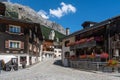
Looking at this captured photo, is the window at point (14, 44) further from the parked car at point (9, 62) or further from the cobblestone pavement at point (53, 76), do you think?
the cobblestone pavement at point (53, 76)

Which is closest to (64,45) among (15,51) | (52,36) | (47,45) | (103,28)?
(15,51)

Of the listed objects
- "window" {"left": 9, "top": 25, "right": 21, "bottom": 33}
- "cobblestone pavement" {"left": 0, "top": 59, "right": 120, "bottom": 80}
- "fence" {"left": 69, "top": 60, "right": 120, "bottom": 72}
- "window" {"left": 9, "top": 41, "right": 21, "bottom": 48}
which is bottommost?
"cobblestone pavement" {"left": 0, "top": 59, "right": 120, "bottom": 80}

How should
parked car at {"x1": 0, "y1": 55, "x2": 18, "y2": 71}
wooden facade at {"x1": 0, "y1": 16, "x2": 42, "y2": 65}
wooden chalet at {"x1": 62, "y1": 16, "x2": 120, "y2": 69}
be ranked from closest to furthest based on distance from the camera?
wooden chalet at {"x1": 62, "y1": 16, "x2": 120, "y2": 69} → parked car at {"x1": 0, "y1": 55, "x2": 18, "y2": 71} → wooden facade at {"x1": 0, "y1": 16, "x2": 42, "y2": 65}

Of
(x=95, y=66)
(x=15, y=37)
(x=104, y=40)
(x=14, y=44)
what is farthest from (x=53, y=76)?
(x=15, y=37)

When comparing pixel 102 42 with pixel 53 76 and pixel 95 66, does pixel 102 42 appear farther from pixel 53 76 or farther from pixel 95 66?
pixel 53 76

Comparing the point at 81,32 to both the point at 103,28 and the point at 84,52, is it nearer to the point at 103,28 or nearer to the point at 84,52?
the point at 84,52

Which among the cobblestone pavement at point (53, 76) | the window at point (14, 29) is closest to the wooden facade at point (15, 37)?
the window at point (14, 29)

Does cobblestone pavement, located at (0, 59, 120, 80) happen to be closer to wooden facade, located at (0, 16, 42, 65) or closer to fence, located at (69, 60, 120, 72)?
fence, located at (69, 60, 120, 72)

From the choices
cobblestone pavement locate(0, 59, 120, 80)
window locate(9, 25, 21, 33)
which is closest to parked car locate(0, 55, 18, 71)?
window locate(9, 25, 21, 33)

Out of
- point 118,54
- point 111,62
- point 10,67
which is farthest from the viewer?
point 10,67

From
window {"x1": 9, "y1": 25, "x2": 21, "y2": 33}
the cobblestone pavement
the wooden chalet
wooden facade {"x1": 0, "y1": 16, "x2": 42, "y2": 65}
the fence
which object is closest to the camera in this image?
the cobblestone pavement

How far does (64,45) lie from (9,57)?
17.5m

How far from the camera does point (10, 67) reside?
37438 millimetres

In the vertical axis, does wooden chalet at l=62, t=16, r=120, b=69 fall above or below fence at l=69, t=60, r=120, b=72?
above
